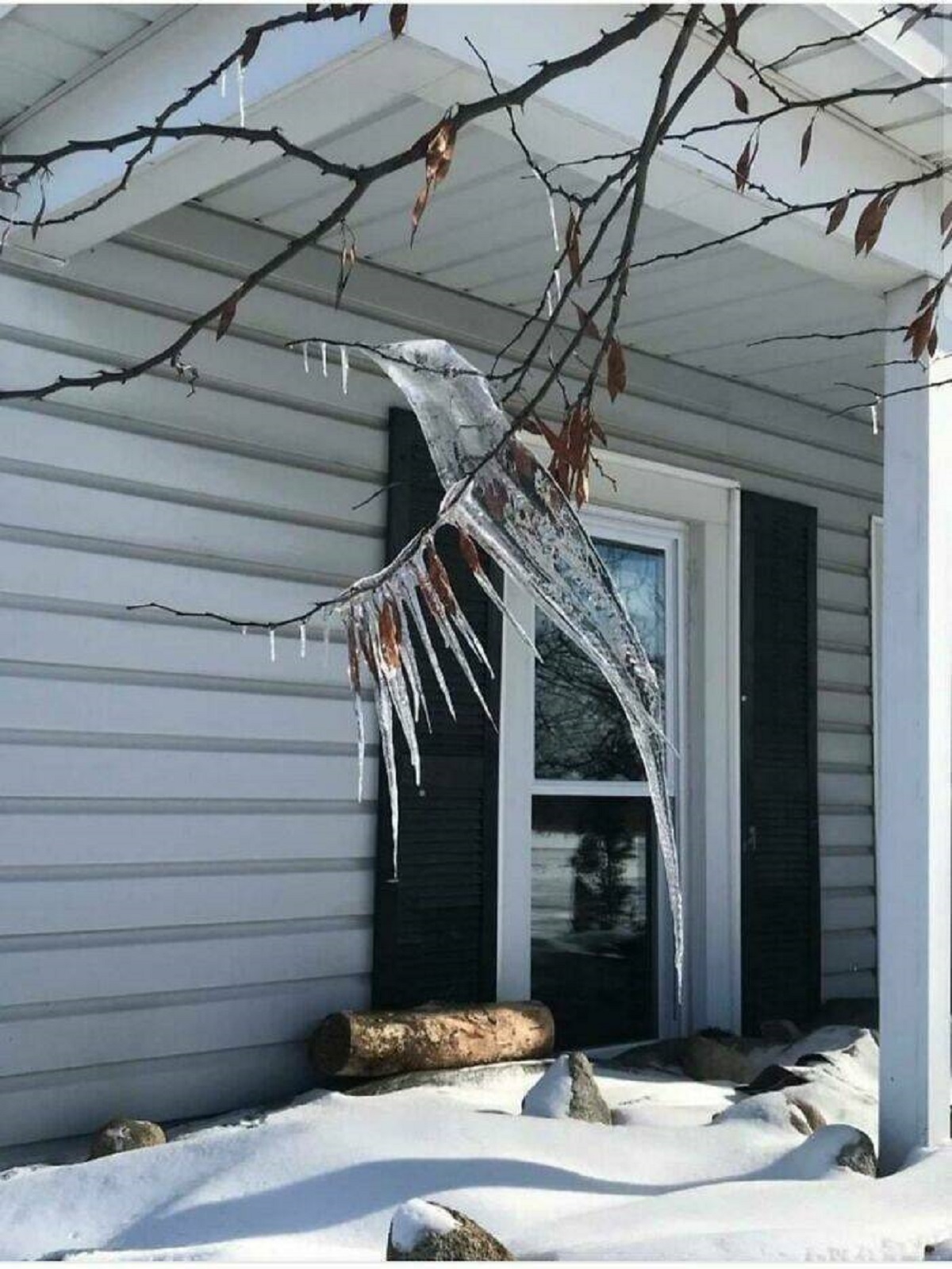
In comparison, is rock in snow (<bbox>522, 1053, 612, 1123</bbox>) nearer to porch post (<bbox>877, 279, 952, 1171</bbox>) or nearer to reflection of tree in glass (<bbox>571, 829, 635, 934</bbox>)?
porch post (<bbox>877, 279, 952, 1171</bbox>)

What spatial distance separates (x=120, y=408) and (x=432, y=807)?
1.48 m

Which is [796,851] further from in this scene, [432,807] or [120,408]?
[120,408]

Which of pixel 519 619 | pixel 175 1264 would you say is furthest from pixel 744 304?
pixel 175 1264

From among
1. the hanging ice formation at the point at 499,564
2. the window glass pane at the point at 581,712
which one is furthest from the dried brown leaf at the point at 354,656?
the window glass pane at the point at 581,712

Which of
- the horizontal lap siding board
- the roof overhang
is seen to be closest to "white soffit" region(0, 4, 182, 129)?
the roof overhang

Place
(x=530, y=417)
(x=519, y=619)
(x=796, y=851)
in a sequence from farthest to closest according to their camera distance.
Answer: (x=796, y=851) → (x=519, y=619) → (x=530, y=417)

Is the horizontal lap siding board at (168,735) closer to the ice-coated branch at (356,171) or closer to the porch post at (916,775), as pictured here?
the porch post at (916,775)

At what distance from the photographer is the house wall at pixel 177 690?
351 cm

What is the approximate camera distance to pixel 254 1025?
→ 3.87 meters

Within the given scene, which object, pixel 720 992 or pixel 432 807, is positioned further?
pixel 720 992

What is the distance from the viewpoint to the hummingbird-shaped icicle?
216cm

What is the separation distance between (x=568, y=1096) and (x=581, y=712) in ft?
5.45

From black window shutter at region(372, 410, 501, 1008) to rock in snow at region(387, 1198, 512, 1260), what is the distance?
5.91 ft

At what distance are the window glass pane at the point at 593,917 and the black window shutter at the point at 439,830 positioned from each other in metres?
0.30
